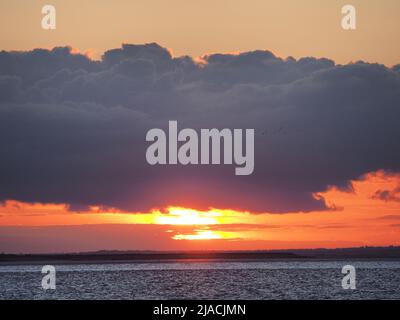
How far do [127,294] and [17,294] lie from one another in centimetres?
1477

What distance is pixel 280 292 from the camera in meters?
101

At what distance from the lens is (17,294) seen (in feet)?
323
